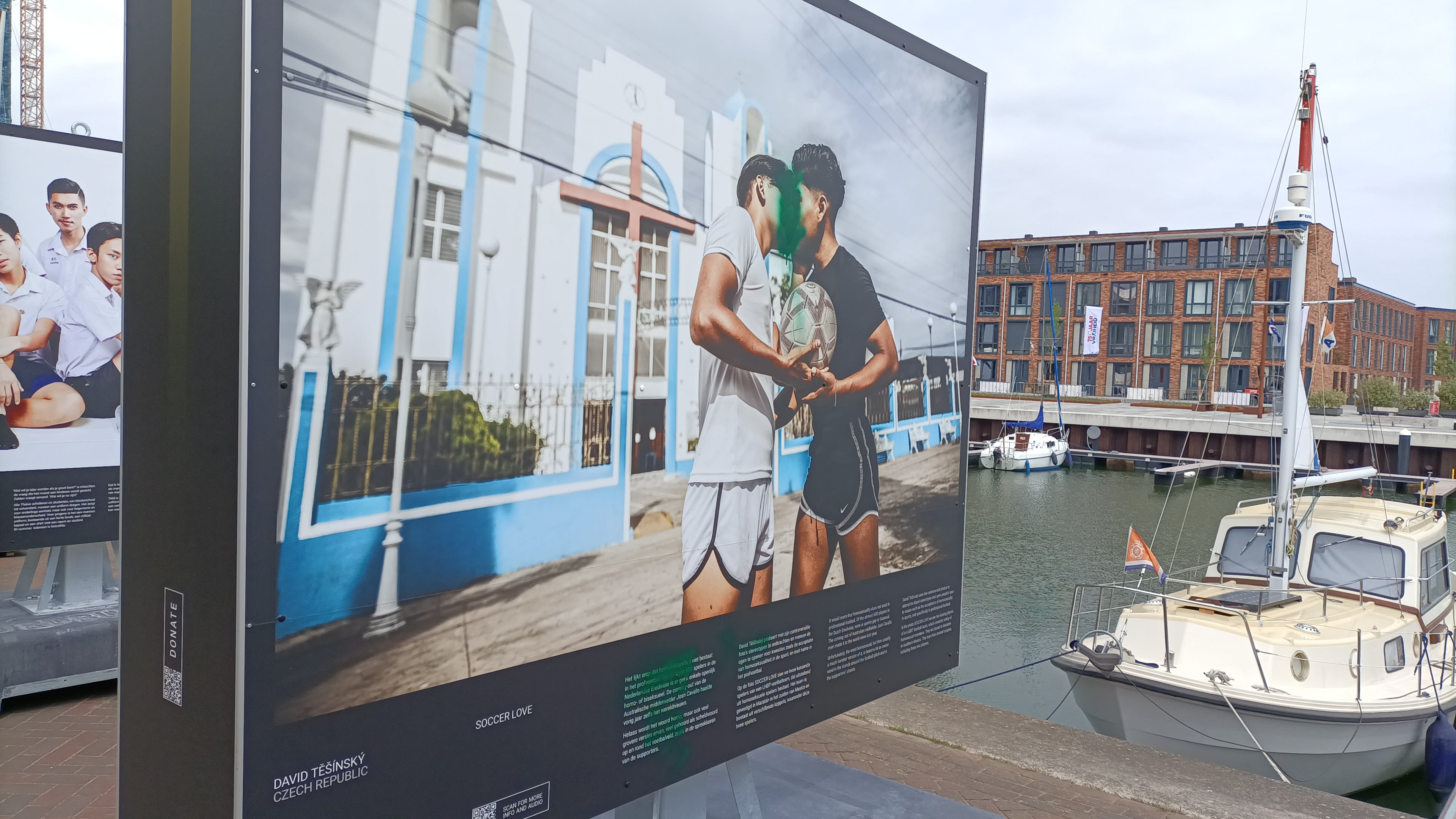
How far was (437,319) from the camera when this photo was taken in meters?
1.96

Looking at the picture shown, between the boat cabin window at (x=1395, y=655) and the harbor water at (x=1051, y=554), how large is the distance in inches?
54.9

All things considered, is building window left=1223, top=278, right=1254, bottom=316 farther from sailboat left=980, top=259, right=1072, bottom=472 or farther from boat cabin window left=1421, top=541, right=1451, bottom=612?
boat cabin window left=1421, top=541, right=1451, bottom=612

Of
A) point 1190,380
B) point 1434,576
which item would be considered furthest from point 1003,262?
point 1434,576

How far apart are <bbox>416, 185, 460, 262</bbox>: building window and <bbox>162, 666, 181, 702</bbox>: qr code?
39.3 inches

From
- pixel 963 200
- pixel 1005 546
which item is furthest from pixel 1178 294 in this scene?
pixel 963 200

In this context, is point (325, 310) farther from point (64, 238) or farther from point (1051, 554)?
point (1051, 554)

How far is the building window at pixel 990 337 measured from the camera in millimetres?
55406

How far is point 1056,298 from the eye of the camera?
179ft

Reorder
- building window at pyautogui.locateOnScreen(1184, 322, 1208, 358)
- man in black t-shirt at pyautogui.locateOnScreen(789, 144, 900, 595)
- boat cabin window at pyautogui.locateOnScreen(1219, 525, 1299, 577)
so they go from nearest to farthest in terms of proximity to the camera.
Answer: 1. man in black t-shirt at pyautogui.locateOnScreen(789, 144, 900, 595)
2. boat cabin window at pyautogui.locateOnScreen(1219, 525, 1299, 577)
3. building window at pyautogui.locateOnScreen(1184, 322, 1208, 358)

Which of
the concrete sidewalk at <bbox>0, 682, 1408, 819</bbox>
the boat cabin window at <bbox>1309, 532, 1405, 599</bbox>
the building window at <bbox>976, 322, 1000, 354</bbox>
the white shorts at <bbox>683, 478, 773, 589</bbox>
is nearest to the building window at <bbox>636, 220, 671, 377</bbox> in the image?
the white shorts at <bbox>683, 478, 773, 589</bbox>

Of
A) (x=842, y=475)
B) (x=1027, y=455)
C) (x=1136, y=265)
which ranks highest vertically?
(x=1136, y=265)

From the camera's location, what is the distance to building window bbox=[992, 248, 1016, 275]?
5591 centimetres

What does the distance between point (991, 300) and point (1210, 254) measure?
1185cm

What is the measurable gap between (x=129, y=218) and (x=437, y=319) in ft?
2.35
